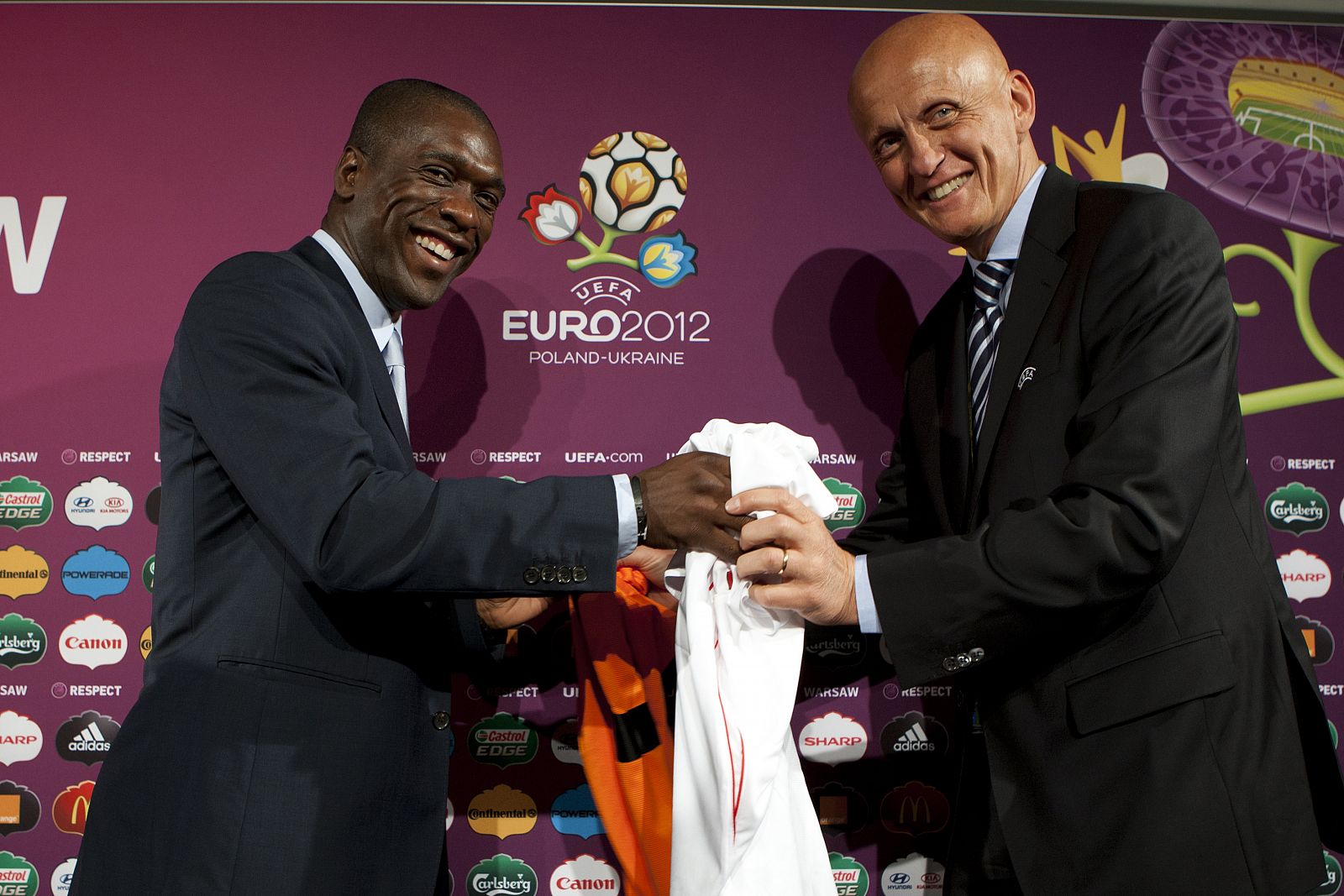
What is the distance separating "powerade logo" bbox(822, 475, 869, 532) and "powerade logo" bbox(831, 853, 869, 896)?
0.84 meters

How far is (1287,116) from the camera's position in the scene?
8.97ft

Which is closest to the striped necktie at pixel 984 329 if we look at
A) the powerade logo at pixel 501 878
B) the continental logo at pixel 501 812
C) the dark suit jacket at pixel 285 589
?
the dark suit jacket at pixel 285 589

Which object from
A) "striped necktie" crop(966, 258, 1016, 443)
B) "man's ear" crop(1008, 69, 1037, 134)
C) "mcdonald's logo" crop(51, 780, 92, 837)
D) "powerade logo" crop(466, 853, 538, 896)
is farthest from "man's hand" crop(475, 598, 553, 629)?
"man's ear" crop(1008, 69, 1037, 134)

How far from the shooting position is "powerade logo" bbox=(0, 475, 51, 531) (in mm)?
Answer: 2529

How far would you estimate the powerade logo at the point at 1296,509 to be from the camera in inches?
104

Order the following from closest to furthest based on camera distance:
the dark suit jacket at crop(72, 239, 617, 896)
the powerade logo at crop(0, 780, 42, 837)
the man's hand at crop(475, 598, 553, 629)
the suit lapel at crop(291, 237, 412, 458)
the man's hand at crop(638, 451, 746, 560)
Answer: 1. the dark suit jacket at crop(72, 239, 617, 896)
2. the man's hand at crop(638, 451, 746, 560)
3. the suit lapel at crop(291, 237, 412, 458)
4. the man's hand at crop(475, 598, 553, 629)
5. the powerade logo at crop(0, 780, 42, 837)

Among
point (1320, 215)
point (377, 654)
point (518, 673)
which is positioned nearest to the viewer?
point (377, 654)

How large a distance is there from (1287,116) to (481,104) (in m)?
A: 2.20

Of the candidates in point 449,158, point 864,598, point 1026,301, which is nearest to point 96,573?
point 449,158

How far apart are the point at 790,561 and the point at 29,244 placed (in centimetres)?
220

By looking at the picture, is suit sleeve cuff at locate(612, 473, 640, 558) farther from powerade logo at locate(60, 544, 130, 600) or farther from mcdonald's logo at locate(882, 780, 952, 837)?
powerade logo at locate(60, 544, 130, 600)

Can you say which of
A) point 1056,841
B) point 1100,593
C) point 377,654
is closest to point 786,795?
point 1056,841

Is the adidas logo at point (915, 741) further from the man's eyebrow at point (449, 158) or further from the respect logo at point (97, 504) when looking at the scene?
the respect logo at point (97, 504)

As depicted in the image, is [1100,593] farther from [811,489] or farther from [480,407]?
[480,407]
